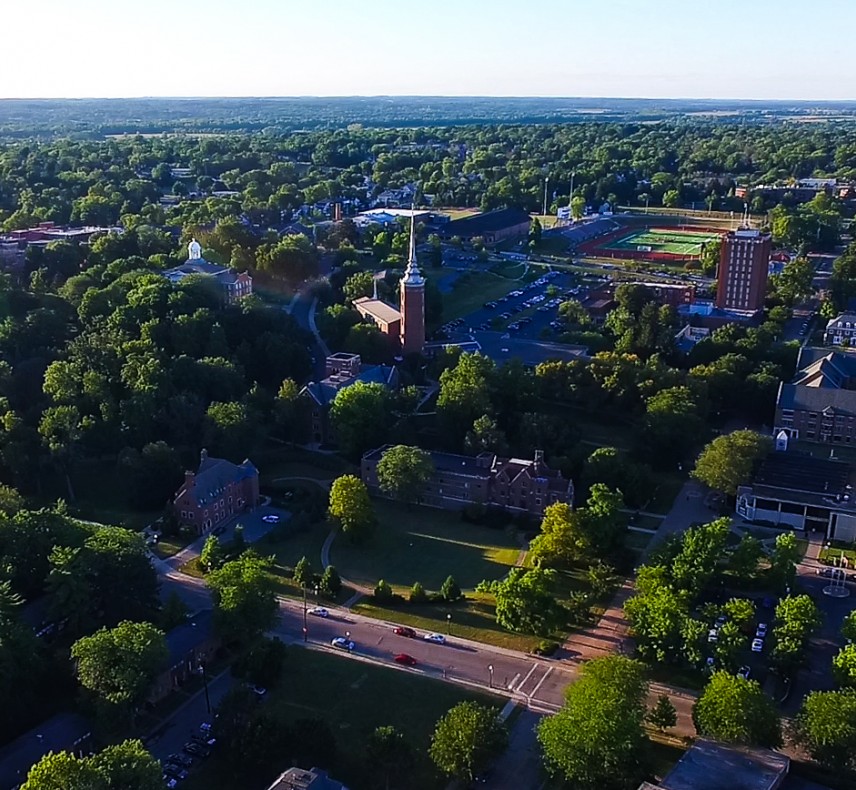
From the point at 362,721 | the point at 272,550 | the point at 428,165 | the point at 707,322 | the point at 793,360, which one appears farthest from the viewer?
the point at 428,165

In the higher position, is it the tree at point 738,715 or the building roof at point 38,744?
the tree at point 738,715

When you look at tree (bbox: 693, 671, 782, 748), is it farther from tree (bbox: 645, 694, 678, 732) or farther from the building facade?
the building facade

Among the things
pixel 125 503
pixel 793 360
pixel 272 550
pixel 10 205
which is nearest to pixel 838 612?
pixel 272 550

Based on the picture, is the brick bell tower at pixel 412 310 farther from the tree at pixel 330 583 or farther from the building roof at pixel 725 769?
the building roof at pixel 725 769

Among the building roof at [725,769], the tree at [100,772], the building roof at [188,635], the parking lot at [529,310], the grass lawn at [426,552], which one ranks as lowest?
the grass lawn at [426,552]

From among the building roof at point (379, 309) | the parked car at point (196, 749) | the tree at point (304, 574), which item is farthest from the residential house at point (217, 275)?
the parked car at point (196, 749)

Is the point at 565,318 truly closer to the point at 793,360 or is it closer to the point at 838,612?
the point at 793,360

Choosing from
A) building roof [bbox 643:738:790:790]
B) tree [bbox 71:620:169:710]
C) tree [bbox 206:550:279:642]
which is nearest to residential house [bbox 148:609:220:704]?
tree [bbox 206:550:279:642]
